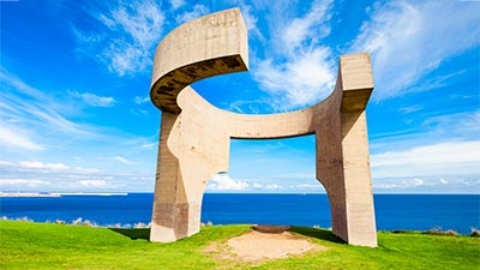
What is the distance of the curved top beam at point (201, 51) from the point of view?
7980mm

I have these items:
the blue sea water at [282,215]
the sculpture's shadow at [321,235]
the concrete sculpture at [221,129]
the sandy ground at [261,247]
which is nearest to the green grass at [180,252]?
the sculpture's shadow at [321,235]

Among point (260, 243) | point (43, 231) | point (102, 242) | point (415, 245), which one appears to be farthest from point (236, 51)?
point (43, 231)

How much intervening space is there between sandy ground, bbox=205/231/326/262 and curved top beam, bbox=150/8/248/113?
6.10 metres

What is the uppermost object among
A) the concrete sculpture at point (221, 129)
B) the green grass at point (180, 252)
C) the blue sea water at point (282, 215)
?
the concrete sculpture at point (221, 129)

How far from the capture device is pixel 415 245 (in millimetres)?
11305

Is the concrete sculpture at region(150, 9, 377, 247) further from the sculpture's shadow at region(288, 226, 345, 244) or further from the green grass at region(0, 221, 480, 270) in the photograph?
the green grass at region(0, 221, 480, 270)

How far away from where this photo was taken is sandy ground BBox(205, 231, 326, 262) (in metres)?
9.12

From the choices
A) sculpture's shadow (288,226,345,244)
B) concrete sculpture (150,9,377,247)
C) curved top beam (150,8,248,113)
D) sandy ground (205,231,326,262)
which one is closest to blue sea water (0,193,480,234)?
sculpture's shadow (288,226,345,244)

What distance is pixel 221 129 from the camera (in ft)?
52.9

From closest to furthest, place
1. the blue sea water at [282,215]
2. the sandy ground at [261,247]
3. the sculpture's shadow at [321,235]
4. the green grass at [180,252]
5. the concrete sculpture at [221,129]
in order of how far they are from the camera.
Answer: the green grass at [180,252] → the concrete sculpture at [221,129] → the sandy ground at [261,247] → the sculpture's shadow at [321,235] → the blue sea water at [282,215]

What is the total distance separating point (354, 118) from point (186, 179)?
26.6 ft

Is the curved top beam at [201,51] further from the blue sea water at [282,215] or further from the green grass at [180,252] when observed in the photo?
the blue sea water at [282,215]

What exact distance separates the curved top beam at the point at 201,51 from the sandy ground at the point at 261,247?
6100mm

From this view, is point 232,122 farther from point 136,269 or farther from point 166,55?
point 136,269
